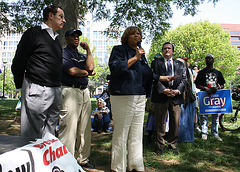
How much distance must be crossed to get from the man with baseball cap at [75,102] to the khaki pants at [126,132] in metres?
0.52

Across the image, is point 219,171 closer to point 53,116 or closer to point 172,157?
point 172,157

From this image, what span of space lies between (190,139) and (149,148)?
1.15m

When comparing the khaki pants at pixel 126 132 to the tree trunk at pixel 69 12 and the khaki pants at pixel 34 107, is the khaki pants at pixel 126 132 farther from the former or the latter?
the tree trunk at pixel 69 12

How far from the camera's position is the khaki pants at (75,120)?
2928mm

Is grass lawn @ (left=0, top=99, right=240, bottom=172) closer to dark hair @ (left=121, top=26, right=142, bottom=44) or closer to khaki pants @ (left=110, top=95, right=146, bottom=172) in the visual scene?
khaki pants @ (left=110, top=95, right=146, bottom=172)

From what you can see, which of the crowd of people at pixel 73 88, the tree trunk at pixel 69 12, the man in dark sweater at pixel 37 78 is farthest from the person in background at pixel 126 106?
the tree trunk at pixel 69 12

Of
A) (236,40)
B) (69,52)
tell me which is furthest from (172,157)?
(236,40)

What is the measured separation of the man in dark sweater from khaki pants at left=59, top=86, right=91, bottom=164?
13.9 inches

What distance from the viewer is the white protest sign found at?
107 centimetres

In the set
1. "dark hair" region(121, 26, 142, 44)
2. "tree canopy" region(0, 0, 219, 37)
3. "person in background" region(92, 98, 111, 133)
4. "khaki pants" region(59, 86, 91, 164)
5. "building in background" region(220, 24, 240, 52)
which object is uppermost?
"building in background" region(220, 24, 240, 52)

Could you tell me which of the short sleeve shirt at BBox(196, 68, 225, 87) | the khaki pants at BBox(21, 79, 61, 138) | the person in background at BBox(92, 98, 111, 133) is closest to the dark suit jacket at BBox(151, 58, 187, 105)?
the short sleeve shirt at BBox(196, 68, 225, 87)

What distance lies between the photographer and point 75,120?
2.98 meters

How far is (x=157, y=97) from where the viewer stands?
13.7ft

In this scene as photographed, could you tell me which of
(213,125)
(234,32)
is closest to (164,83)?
(213,125)
